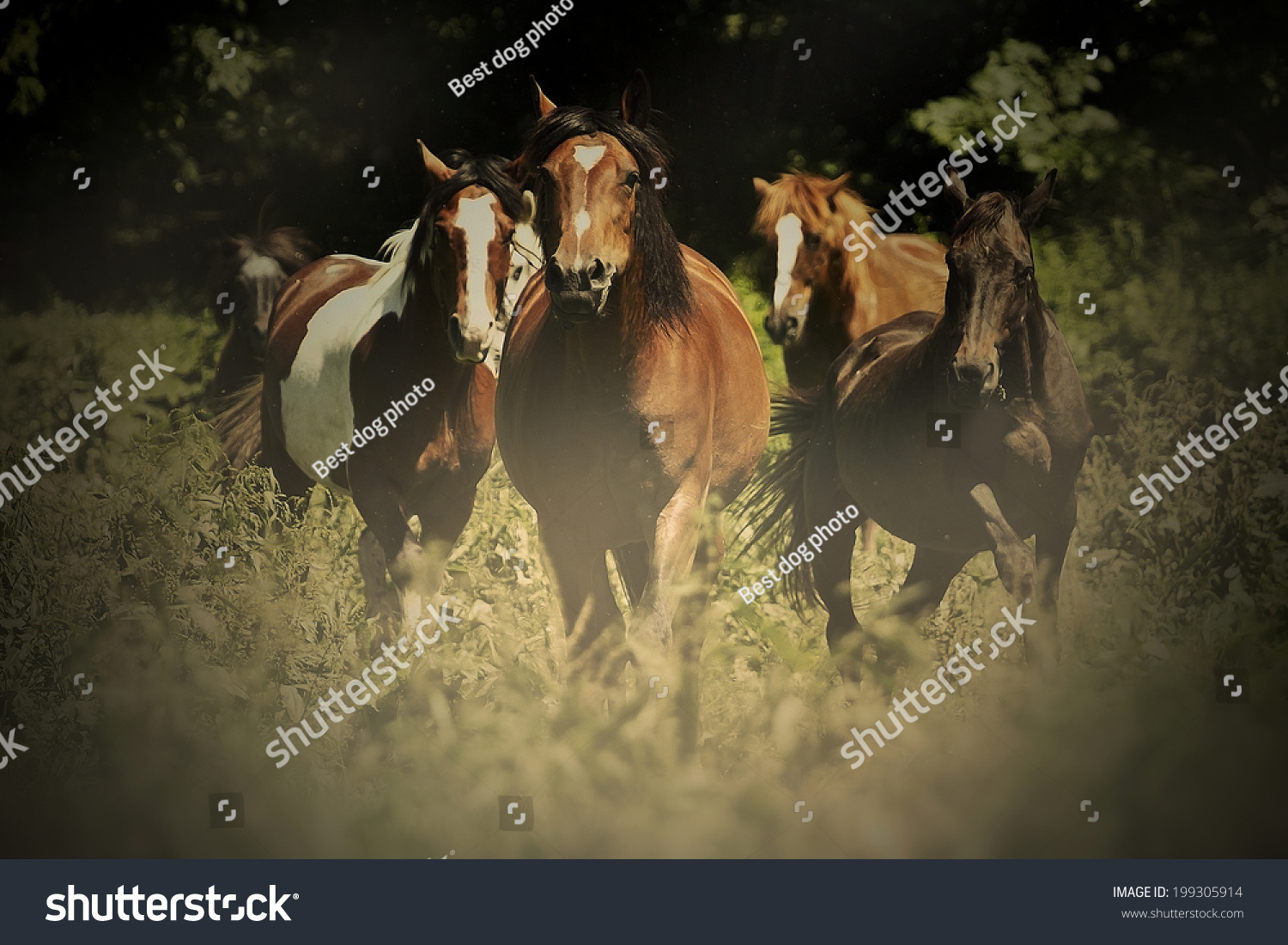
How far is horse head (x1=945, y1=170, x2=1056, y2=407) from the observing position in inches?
134

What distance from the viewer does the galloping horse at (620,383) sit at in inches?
129

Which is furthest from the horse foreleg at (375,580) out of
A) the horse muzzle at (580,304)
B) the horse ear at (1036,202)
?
the horse ear at (1036,202)

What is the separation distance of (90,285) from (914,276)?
2878mm

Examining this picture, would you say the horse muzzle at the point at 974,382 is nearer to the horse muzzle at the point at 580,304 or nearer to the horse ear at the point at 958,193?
the horse ear at the point at 958,193

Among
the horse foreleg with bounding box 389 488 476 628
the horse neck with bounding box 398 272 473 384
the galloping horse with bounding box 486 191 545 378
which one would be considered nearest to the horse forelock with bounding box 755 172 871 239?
the galloping horse with bounding box 486 191 545 378

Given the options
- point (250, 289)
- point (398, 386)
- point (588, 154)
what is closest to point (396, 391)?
point (398, 386)

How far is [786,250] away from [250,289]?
187 cm

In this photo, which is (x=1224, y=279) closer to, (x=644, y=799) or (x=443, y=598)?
(x=644, y=799)

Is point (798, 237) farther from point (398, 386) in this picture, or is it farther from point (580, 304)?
point (398, 386)

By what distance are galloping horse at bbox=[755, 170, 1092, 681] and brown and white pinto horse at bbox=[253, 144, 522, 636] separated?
106cm

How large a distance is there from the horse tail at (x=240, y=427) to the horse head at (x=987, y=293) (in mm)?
2379

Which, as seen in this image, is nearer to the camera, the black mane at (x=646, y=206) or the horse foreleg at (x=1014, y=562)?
the black mane at (x=646, y=206)

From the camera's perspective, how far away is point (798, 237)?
3543 mm

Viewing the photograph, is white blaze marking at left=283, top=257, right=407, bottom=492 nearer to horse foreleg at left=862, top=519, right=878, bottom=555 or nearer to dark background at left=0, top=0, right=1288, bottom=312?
dark background at left=0, top=0, right=1288, bottom=312
